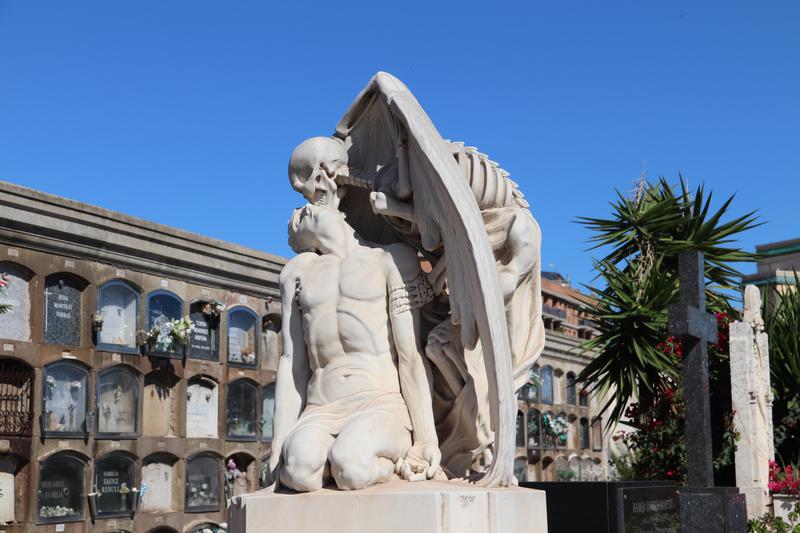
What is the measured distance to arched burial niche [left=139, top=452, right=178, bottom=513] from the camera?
17641 millimetres

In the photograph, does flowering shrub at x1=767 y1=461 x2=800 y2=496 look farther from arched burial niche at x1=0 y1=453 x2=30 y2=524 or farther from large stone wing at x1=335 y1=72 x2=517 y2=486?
arched burial niche at x1=0 y1=453 x2=30 y2=524

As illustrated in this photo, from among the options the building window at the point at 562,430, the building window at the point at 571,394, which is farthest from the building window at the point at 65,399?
the building window at the point at 571,394

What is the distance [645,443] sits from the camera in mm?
12938

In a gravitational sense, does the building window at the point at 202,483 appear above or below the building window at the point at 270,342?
below

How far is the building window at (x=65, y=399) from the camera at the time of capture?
1623 cm

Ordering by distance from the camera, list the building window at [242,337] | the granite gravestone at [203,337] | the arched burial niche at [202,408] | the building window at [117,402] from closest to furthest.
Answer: the building window at [117,402] → the arched burial niche at [202,408] → the granite gravestone at [203,337] → the building window at [242,337]

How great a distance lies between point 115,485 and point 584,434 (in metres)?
18.2

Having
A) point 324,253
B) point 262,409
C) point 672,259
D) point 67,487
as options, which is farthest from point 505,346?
point 262,409

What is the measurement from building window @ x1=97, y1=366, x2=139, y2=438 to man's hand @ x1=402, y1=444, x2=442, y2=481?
13.4 metres

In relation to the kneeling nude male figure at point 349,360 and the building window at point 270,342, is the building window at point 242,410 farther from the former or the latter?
the kneeling nude male figure at point 349,360

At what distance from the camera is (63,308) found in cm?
1680

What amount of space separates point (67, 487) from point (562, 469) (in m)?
16.9

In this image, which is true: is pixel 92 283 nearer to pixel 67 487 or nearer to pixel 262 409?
pixel 67 487

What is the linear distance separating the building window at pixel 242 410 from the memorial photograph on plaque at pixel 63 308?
3733 mm
